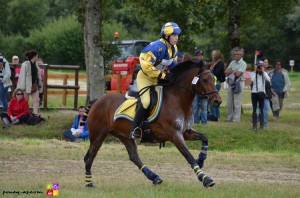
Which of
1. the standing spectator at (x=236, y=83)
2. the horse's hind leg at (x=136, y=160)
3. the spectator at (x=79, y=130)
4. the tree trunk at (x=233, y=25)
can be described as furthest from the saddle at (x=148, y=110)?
the tree trunk at (x=233, y=25)

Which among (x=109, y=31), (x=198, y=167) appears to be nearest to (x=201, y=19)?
(x=198, y=167)

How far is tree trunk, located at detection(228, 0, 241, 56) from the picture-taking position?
2852cm

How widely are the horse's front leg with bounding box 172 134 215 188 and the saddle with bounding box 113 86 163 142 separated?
2.13 ft

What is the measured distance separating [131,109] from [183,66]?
1.18m

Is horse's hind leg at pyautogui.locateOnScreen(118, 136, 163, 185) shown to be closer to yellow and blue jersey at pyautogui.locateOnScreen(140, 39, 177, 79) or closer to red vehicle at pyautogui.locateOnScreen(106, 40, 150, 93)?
yellow and blue jersey at pyautogui.locateOnScreen(140, 39, 177, 79)

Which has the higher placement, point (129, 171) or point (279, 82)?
point (279, 82)

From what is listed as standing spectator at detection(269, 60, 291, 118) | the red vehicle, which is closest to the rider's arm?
standing spectator at detection(269, 60, 291, 118)

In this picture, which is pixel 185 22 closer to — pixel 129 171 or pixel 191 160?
pixel 129 171

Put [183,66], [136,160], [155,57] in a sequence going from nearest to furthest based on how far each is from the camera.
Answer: [155,57] < [183,66] < [136,160]

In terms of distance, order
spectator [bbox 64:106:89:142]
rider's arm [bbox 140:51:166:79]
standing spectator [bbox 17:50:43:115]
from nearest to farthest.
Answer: rider's arm [bbox 140:51:166:79], spectator [bbox 64:106:89:142], standing spectator [bbox 17:50:43:115]

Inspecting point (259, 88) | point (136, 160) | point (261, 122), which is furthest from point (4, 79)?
point (136, 160)

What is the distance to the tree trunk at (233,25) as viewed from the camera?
28.5m

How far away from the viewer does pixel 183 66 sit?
1370 centimetres

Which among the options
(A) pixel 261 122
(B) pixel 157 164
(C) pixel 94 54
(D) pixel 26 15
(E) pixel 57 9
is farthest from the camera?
(E) pixel 57 9
